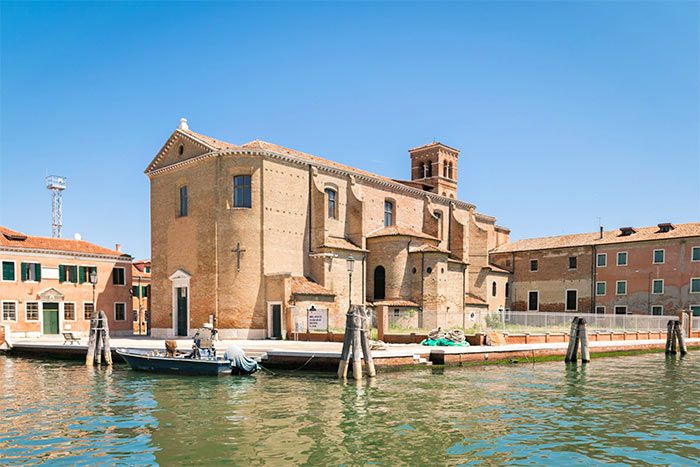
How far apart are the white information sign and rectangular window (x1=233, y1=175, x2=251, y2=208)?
7.45 m

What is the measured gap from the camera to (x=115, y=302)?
126ft

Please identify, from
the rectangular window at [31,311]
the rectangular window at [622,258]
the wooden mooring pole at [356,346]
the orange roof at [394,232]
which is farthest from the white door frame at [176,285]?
the rectangular window at [622,258]

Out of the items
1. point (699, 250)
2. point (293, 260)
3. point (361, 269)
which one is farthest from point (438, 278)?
point (699, 250)

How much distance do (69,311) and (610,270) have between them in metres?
40.1

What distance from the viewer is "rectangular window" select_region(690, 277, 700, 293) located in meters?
41.4

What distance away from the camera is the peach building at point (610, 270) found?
42.4m

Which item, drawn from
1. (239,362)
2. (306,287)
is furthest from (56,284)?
(239,362)

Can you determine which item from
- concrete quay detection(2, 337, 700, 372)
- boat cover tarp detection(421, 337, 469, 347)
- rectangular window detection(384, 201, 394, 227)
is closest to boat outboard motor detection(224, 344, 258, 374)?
concrete quay detection(2, 337, 700, 372)

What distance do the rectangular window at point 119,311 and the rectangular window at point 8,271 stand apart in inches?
267

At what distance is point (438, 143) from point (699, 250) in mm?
21644

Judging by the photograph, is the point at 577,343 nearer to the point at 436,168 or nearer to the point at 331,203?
the point at 331,203

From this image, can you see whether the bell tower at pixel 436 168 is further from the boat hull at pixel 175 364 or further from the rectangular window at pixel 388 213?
the boat hull at pixel 175 364

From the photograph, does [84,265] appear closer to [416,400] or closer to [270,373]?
[270,373]

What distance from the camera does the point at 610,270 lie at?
46312 mm
